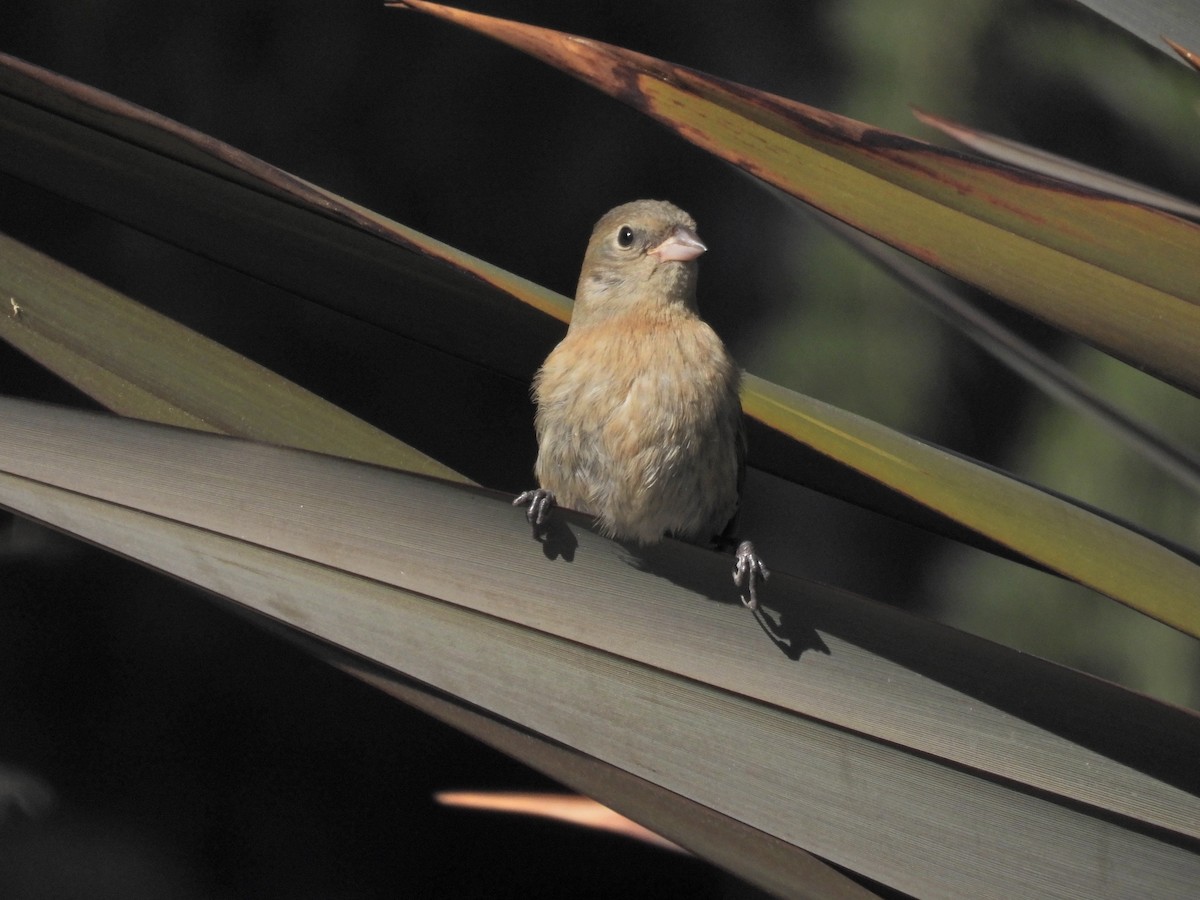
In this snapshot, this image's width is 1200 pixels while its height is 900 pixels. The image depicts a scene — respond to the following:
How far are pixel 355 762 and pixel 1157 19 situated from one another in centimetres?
282

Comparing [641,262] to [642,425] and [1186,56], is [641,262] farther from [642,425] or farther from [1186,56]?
[1186,56]

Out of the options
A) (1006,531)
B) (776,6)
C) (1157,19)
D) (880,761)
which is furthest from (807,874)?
(776,6)

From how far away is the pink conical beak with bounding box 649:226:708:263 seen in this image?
231cm

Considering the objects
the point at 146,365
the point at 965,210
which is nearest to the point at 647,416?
the point at 146,365

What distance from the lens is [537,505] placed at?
1.69 m

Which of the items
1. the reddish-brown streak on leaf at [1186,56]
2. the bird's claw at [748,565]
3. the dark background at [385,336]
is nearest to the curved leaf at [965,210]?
the reddish-brown streak on leaf at [1186,56]

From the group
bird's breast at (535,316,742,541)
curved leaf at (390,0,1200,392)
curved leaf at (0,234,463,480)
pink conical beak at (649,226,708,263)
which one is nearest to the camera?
curved leaf at (390,0,1200,392)

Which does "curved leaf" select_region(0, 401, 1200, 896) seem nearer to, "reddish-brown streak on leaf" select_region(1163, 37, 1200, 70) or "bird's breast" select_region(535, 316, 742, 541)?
"reddish-brown streak on leaf" select_region(1163, 37, 1200, 70)

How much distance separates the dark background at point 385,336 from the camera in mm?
3213

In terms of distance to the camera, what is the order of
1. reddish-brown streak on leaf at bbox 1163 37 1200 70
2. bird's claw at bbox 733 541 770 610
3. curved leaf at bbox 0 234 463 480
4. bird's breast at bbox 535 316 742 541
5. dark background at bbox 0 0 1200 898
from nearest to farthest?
reddish-brown streak on leaf at bbox 1163 37 1200 70 < curved leaf at bbox 0 234 463 480 < bird's claw at bbox 733 541 770 610 < bird's breast at bbox 535 316 742 541 < dark background at bbox 0 0 1200 898

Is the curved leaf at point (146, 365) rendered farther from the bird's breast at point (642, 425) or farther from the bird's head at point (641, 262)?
the bird's head at point (641, 262)

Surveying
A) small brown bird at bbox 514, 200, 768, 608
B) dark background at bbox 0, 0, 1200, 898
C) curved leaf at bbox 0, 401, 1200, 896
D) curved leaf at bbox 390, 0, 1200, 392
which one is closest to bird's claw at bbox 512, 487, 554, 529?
curved leaf at bbox 0, 401, 1200, 896

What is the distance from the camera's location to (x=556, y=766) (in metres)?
1.32

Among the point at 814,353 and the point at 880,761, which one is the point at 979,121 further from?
the point at 880,761
